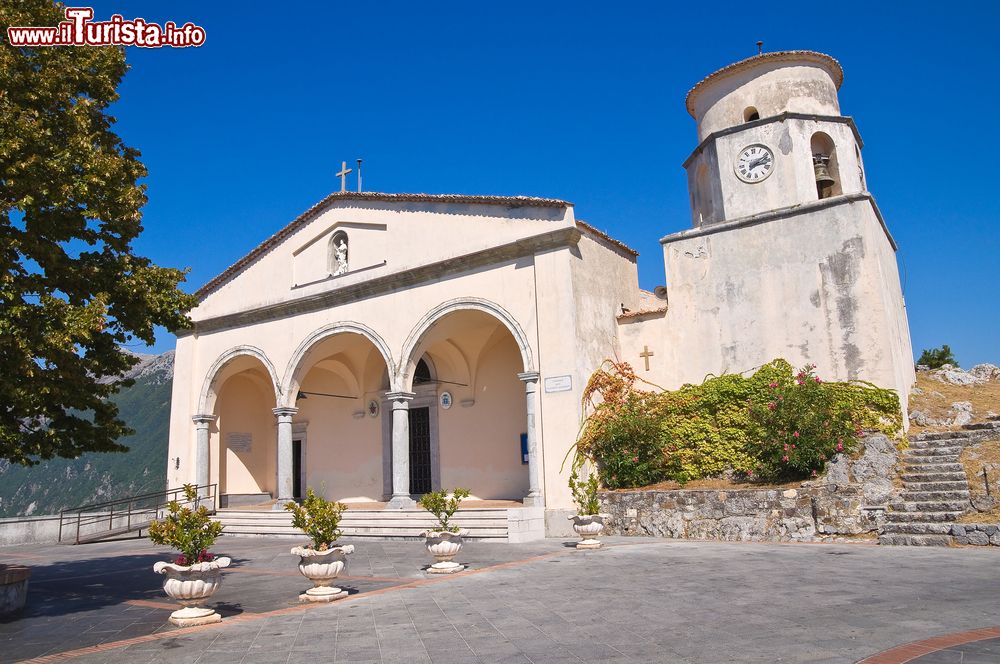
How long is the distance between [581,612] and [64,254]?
7.18 meters

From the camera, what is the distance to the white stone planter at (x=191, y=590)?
706cm

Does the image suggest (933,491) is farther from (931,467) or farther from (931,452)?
(931,452)

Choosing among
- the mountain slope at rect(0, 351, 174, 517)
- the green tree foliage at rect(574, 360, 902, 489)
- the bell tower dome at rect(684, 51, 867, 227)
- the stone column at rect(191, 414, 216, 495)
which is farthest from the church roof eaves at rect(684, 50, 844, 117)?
the mountain slope at rect(0, 351, 174, 517)

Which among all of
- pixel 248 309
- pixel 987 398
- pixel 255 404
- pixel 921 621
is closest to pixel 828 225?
pixel 987 398

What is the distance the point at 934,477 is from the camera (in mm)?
11320

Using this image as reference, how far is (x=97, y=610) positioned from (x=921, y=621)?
843cm

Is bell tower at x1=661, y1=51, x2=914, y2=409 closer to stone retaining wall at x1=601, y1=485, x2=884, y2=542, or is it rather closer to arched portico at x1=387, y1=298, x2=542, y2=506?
stone retaining wall at x1=601, y1=485, x2=884, y2=542

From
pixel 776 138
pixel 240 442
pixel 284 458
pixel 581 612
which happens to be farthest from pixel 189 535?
pixel 240 442

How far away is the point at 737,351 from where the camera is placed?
15.3 m

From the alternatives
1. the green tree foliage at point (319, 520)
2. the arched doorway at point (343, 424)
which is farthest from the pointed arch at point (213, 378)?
the green tree foliage at point (319, 520)

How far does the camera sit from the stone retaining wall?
1112cm

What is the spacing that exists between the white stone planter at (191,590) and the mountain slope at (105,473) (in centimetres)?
4046

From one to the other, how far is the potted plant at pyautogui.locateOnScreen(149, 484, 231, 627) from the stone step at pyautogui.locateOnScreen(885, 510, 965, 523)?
31.0 ft

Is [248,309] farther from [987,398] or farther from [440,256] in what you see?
[987,398]
